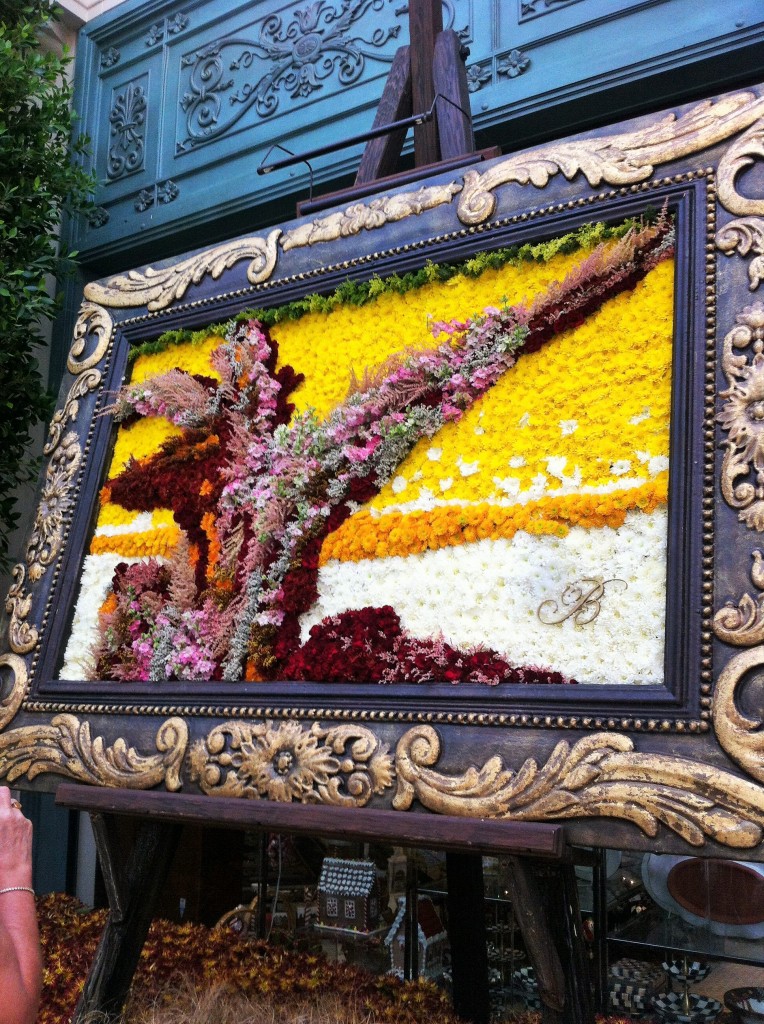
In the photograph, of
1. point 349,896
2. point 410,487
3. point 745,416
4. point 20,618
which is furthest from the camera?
point 349,896

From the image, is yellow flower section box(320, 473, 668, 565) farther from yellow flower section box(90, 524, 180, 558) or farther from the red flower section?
yellow flower section box(90, 524, 180, 558)

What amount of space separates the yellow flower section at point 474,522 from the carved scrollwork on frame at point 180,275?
0.83 meters

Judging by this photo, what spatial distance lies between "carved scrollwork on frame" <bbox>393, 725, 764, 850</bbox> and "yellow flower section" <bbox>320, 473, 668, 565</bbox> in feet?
1.34

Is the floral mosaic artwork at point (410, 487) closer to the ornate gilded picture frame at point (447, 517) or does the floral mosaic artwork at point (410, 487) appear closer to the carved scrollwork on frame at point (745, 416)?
the ornate gilded picture frame at point (447, 517)

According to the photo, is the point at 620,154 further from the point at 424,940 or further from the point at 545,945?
the point at 424,940

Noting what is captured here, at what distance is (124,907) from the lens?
2.16 metres

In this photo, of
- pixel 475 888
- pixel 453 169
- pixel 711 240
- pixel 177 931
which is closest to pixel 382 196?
pixel 453 169

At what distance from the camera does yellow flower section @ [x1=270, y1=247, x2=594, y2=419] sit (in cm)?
208

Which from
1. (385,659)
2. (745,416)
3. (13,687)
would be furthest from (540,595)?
(13,687)

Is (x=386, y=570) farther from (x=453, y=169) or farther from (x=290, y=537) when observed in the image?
(x=453, y=169)

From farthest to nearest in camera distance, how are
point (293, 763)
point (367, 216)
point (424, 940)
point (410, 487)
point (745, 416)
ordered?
point (424, 940), point (367, 216), point (410, 487), point (293, 763), point (745, 416)

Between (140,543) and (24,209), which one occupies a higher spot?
(24,209)

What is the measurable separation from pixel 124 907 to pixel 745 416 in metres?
1.72

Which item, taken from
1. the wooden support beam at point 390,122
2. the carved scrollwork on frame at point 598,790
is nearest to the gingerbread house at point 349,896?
the carved scrollwork on frame at point 598,790
